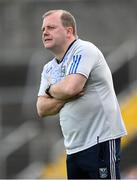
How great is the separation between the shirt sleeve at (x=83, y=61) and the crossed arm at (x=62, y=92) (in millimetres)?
31

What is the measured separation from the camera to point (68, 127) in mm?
5016

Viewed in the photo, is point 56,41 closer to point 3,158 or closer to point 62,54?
point 62,54

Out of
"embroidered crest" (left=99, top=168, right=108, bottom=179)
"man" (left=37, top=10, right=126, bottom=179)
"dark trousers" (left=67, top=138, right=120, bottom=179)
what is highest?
"man" (left=37, top=10, right=126, bottom=179)

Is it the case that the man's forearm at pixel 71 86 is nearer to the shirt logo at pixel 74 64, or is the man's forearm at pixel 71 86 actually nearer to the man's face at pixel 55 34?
the shirt logo at pixel 74 64

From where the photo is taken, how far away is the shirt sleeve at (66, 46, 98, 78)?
195 inches

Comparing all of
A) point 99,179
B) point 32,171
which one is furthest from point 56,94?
point 32,171

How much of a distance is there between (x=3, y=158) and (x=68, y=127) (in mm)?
6705

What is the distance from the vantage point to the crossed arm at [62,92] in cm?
493

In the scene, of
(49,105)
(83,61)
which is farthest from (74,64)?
(49,105)

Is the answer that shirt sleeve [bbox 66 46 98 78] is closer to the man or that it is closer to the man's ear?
the man

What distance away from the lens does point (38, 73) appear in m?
12.2

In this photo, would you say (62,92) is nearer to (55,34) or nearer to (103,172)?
(55,34)

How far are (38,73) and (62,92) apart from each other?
7.26 metres

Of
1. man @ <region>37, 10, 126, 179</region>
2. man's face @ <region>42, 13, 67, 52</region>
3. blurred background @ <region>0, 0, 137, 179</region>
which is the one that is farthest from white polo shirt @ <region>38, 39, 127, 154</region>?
blurred background @ <region>0, 0, 137, 179</region>
